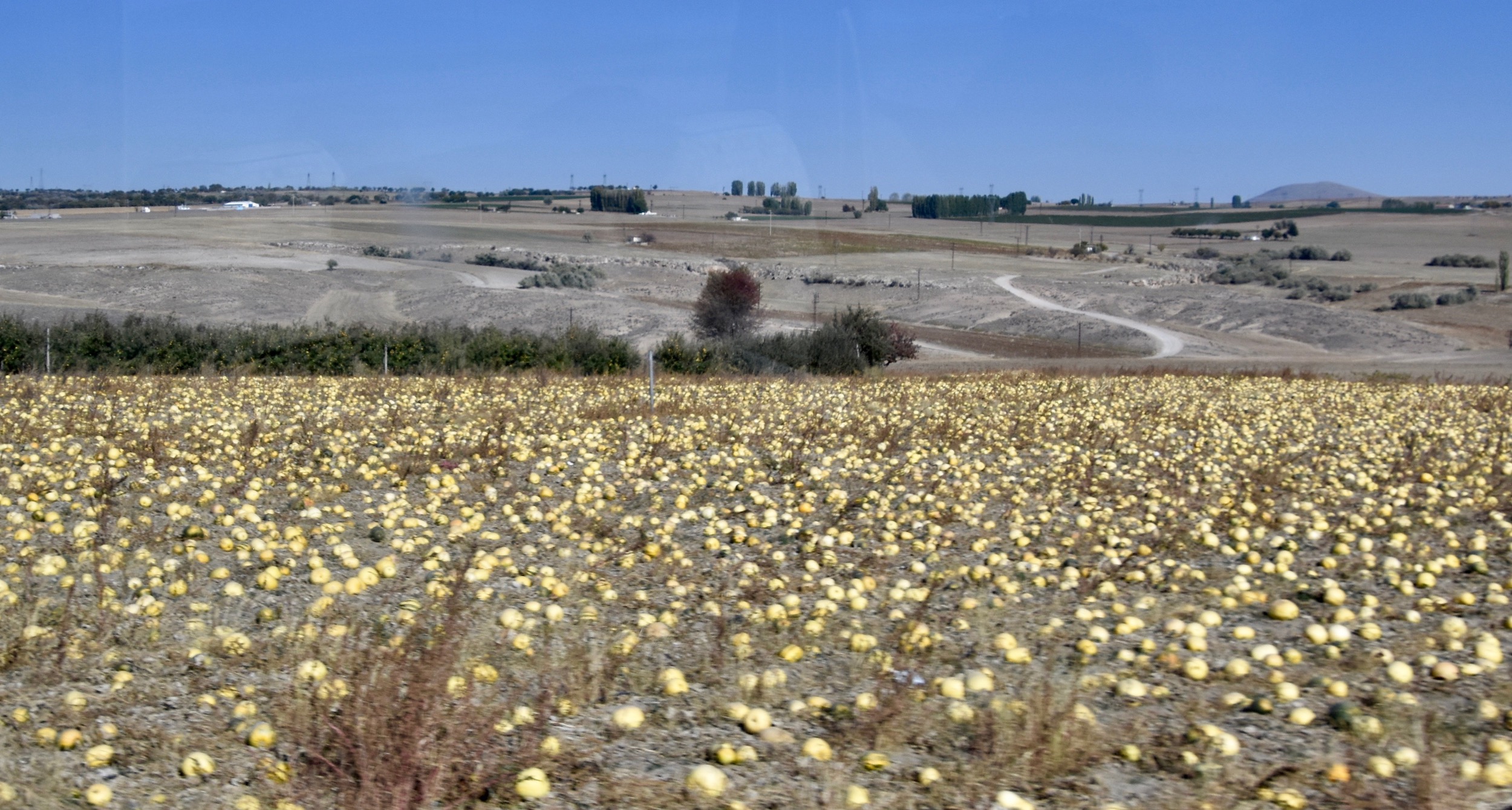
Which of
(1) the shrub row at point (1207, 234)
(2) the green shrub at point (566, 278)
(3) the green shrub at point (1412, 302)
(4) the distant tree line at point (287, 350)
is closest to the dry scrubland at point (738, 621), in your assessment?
(4) the distant tree line at point (287, 350)

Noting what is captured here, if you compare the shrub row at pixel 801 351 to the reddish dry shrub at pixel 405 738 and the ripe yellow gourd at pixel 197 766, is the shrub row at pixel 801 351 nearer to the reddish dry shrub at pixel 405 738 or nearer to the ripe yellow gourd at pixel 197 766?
the reddish dry shrub at pixel 405 738

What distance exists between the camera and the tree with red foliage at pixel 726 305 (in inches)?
1962

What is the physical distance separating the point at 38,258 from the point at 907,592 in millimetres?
77638

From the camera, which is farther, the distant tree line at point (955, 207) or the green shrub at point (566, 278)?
the distant tree line at point (955, 207)

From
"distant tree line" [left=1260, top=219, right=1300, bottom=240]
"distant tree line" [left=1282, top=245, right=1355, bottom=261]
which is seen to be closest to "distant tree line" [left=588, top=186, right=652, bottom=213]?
"distant tree line" [left=1282, top=245, right=1355, bottom=261]

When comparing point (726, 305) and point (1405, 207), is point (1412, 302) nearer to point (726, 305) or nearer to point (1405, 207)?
point (726, 305)

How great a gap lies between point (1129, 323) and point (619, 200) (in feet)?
234

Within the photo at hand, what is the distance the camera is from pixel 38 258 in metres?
67.8

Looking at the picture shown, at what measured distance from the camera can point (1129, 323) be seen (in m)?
62.6

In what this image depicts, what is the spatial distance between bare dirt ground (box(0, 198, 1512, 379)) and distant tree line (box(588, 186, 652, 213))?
2.16 metres

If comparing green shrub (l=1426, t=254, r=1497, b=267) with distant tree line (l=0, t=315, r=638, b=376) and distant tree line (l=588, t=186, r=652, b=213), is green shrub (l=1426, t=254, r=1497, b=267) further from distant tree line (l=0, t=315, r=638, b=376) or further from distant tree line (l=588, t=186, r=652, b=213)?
distant tree line (l=0, t=315, r=638, b=376)

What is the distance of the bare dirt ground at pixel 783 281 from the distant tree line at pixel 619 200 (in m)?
2.16

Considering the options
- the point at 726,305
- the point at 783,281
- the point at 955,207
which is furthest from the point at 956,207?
the point at 726,305

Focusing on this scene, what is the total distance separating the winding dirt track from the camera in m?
51.2
